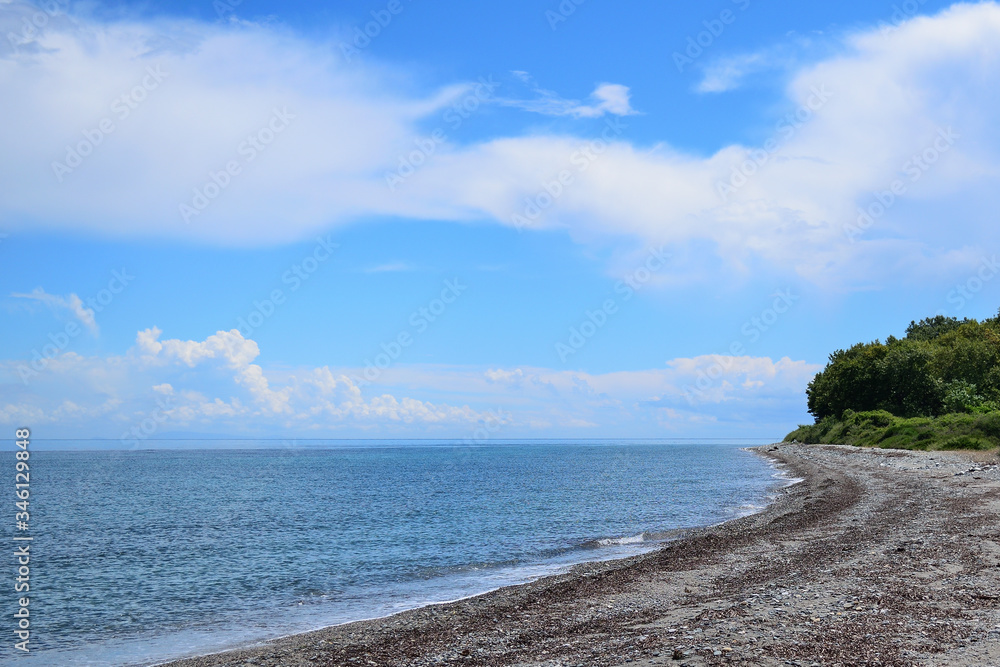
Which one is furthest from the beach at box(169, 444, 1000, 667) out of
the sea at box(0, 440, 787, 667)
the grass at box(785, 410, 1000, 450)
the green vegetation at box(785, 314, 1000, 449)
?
the green vegetation at box(785, 314, 1000, 449)

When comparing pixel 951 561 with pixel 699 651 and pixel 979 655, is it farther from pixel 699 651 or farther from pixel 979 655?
pixel 699 651

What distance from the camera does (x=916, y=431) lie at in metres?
76.0

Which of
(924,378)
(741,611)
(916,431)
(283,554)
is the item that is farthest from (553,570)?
(924,378)

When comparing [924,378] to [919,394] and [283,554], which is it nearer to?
[919,394]

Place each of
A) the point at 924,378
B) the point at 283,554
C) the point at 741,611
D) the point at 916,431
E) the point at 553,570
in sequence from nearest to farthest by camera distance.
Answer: the point at 741,611 → the point at 553,570 → the point at 283,554 → the point at 916,431 → the point at 924,378

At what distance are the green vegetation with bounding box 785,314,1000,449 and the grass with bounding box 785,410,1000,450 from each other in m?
0.10

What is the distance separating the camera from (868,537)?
23.2 m

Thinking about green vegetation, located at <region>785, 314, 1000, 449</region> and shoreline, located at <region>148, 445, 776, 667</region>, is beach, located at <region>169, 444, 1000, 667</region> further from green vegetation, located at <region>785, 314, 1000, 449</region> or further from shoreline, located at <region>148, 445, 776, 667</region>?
green vegetation, located at <region>785, 314, 1000, 449</region>

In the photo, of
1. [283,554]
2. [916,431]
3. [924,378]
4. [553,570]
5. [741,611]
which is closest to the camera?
[741,611]

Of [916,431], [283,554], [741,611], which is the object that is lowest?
[283,554]

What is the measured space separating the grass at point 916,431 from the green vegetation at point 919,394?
10 centimetres

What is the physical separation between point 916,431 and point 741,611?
244 feet

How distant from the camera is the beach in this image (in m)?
11.3

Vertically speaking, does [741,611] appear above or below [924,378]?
below
